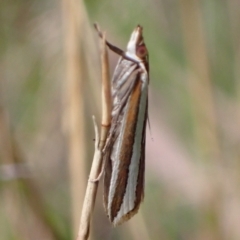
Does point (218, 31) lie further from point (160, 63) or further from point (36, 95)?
point (36, 95)

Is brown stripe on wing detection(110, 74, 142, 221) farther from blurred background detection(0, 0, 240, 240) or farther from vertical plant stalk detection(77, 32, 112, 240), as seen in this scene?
blurred background detection(0, 0, 240, 240)

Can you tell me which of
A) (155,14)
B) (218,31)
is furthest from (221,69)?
(155,14)

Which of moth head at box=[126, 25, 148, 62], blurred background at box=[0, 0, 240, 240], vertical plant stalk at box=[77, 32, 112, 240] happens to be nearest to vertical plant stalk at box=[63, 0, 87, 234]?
blurred background at box=[0, 0, 240, 240]

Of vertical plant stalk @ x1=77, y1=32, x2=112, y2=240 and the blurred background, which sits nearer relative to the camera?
vertical plant stalk @ x1=77, y1=32, x2=112, y2=240

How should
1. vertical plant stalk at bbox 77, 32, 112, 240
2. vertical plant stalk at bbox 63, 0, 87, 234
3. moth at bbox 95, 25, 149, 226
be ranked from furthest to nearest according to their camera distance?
vertical plant stalk at bbox 63, 0, 87, 234, moth at bbox 95, 25, 149, 226, vertical plant stalk at bbox 77, 32, 112, 240

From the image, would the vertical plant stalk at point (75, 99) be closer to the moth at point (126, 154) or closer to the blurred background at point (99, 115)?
the blurred background at point (99, 115)

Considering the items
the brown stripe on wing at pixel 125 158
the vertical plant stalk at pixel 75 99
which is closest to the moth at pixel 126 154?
the brown stripe on wing at pixel 125 158

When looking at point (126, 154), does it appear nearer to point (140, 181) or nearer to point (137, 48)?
point (140, 181)
